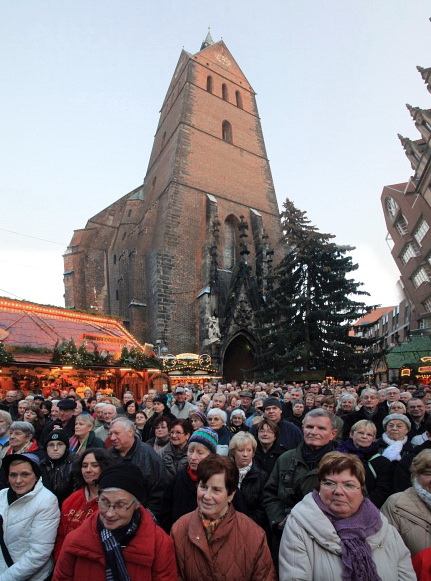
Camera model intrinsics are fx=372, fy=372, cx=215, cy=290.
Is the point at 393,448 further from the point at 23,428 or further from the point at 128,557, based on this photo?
the point at 23,428

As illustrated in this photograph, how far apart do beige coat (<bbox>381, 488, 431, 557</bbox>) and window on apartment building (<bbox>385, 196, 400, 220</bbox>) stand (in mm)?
36685

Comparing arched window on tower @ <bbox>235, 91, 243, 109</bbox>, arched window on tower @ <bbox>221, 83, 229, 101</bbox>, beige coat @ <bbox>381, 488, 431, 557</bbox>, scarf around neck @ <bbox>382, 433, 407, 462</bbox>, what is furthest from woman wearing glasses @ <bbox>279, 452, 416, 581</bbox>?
arched window on tower @ <bbox>235, 91, 243, 109</bbox>

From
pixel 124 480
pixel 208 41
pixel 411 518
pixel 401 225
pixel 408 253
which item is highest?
pixel 208 41

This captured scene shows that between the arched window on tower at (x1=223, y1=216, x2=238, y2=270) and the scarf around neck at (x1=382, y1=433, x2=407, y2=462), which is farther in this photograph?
the arched window on tower at (x1=223, y1=216, x2=238, y2=270)

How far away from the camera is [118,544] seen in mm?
2021

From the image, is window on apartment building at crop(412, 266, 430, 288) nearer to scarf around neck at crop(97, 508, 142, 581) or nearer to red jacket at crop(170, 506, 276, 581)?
red jacket at crop(170, 506, 276, 581)

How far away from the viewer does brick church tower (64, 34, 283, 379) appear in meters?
22.9

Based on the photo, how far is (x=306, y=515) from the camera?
2.18m

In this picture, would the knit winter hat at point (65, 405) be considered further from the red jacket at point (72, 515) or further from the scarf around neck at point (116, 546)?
the scarf around neck at point (116, 546)

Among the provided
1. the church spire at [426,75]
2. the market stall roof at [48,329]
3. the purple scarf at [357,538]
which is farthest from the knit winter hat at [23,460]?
the church spire at [426,75]

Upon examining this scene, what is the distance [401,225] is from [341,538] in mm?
38093

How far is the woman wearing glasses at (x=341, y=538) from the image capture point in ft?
6.67

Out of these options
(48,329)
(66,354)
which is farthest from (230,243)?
(66,354)

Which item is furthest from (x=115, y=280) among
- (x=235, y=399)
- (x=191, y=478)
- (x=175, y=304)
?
(x=191, y=478)
